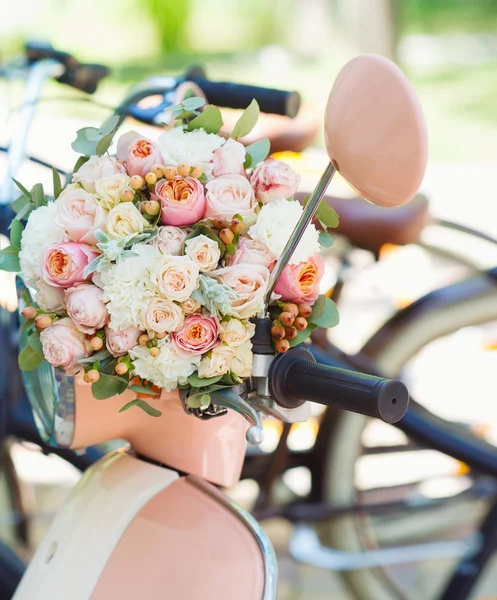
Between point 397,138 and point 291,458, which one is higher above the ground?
point 397,138

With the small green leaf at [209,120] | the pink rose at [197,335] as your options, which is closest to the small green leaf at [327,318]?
the pink rose at [197,335]

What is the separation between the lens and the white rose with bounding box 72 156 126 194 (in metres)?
0.80

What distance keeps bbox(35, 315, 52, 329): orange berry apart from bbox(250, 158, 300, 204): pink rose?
0.75 feet

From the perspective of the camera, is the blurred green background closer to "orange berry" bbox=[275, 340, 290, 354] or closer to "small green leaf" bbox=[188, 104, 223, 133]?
"small green leaf" bbox=[188, 104, 223, 133]

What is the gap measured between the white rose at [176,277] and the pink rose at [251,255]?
4cm

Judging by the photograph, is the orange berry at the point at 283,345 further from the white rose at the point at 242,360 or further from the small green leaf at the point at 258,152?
the small green leaf at the point at 258,152

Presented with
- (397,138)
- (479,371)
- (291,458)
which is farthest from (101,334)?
(479,371)

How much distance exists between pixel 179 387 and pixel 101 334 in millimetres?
91

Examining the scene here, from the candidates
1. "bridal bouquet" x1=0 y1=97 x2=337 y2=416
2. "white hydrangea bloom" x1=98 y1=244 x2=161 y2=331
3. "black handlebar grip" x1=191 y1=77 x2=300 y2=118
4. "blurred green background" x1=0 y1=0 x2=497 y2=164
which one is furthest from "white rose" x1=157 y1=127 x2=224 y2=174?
"blurred green background" x1=0 y1=0 x2=497 y2=164

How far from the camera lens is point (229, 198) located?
0.77m

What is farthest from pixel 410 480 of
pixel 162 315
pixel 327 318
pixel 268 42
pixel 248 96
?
pixel 268 42

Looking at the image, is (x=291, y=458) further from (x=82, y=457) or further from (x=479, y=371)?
(x=479, y=371)

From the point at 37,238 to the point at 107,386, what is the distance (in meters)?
0.16

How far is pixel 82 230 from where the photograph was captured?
0.77 metres
